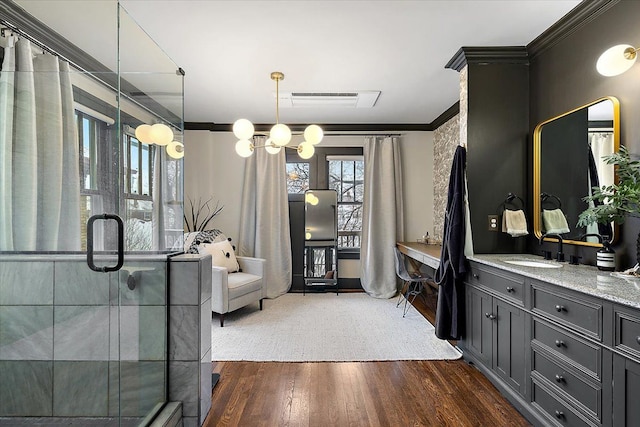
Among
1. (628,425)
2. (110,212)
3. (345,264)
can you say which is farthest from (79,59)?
(345,264)

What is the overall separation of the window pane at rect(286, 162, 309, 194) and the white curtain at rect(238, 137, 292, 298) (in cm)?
20

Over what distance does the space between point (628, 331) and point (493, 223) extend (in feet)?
5.15

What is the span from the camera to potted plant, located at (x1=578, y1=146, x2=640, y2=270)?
177 cm

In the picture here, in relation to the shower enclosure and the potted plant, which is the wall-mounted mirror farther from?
the shower enclosure

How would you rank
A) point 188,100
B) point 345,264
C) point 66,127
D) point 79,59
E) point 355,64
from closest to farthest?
point 66,127
point 79,59
point 355,64
point 188,100
point 345,264

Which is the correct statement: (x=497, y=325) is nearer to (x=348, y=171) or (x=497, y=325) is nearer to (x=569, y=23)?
(x=569, y=23)

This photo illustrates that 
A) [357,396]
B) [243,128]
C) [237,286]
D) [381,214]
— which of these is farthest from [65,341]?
[381,214]

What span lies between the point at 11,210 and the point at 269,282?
12.0 ft

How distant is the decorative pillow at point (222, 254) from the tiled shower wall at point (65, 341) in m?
2.22

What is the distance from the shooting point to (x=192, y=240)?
410cm

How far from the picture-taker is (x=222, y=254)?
400 cm

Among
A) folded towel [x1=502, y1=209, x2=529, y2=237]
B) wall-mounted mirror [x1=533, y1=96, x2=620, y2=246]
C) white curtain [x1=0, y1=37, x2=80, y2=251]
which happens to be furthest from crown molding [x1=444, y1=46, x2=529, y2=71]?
white curtain [x1=0, y1=37, x2=80, y2=251]

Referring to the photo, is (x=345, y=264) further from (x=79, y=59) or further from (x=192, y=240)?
(x=79, y=59)

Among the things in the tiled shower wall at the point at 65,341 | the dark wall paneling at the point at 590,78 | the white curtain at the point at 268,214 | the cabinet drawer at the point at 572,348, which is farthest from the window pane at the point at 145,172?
the white curtain at the point at 268,214
